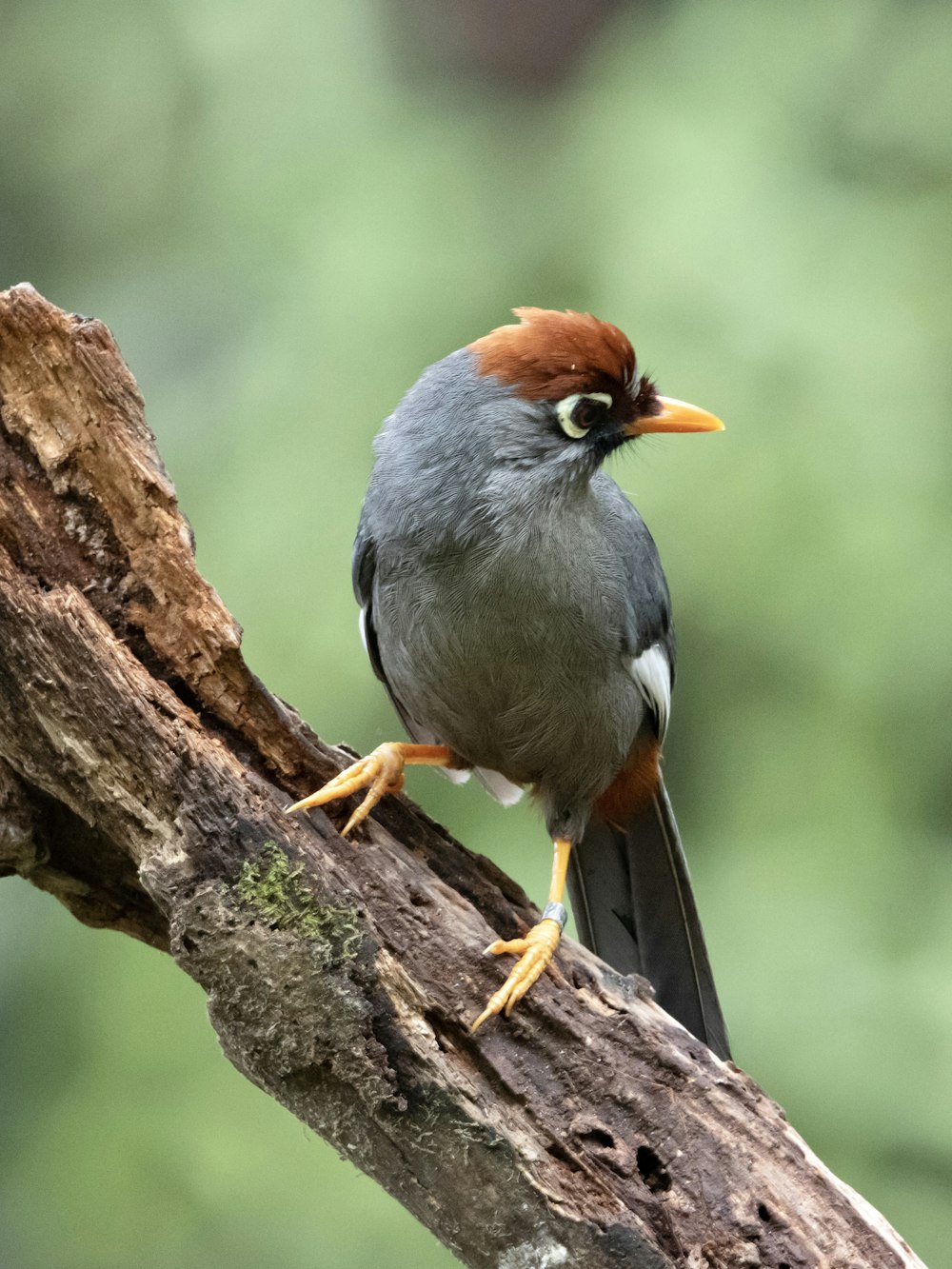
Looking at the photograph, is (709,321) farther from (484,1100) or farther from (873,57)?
(484,1100)

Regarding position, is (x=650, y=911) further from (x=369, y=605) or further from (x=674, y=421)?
(x=674, y=421)

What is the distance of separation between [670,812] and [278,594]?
1.52 meters

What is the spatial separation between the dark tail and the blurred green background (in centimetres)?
77

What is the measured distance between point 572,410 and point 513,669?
1.71ft

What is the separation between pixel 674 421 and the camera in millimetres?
2727

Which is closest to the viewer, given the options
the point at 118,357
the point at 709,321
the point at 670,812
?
the point at 118,357

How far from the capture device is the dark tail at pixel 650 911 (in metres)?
3.01

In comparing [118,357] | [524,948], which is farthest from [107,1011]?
[118,357]

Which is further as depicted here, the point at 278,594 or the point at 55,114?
the point at 55,114

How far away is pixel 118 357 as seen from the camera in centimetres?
222

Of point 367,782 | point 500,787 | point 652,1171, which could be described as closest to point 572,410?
point 367,782

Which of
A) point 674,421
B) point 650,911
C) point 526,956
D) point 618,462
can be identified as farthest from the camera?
point 618,462

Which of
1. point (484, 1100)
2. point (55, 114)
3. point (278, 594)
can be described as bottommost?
point (484, 1100)

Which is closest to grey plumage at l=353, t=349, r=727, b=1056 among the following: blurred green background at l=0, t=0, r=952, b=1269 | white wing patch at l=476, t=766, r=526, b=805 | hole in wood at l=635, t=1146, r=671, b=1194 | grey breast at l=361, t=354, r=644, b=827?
grey breast at l=361, t=354, r=644, b=827
